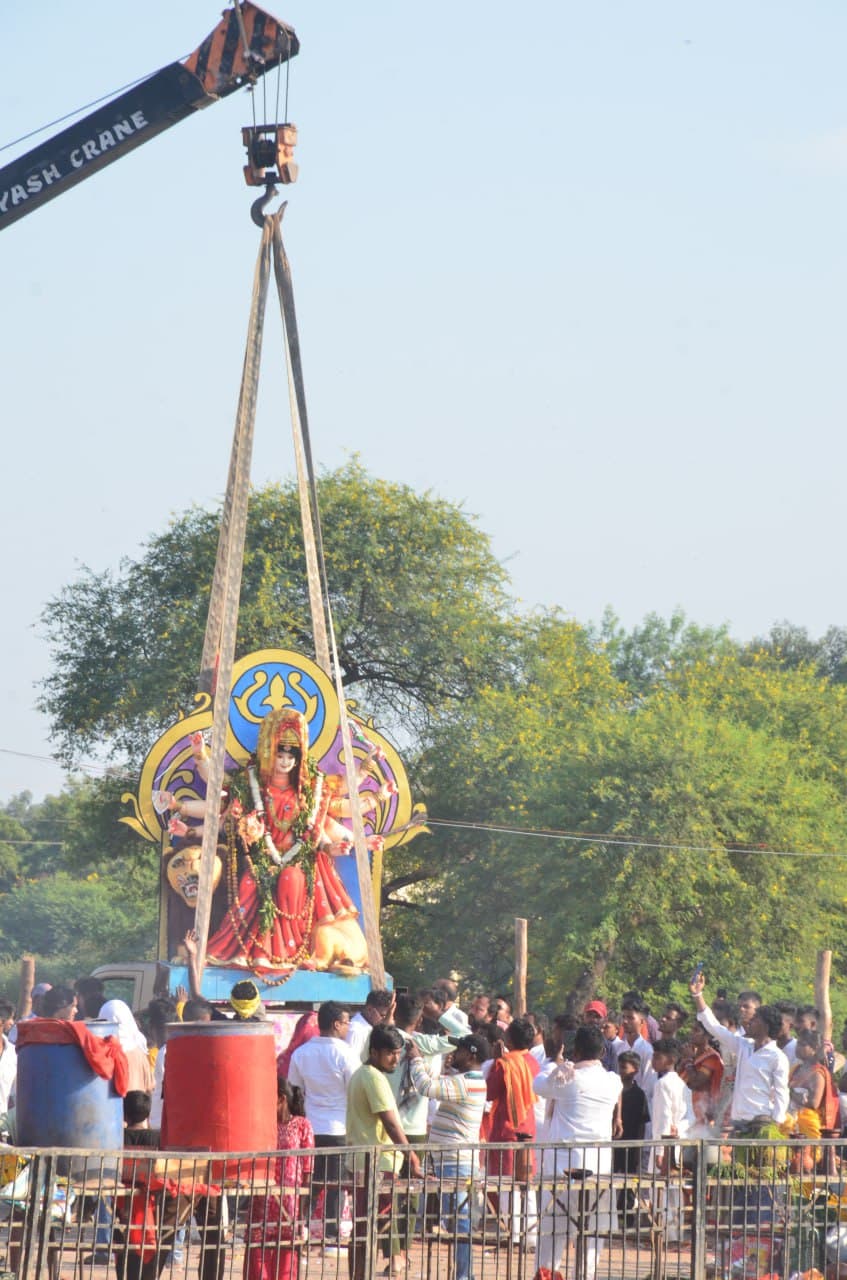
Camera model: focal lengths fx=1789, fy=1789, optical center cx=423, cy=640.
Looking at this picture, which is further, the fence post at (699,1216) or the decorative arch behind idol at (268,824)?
the decorative arch behind idol at (268,824)

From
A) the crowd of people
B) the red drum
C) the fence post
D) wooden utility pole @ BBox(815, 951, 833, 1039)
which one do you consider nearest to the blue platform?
the crowd of people

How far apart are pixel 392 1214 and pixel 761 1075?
15.9 ft

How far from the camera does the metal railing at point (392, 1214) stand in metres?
7.46

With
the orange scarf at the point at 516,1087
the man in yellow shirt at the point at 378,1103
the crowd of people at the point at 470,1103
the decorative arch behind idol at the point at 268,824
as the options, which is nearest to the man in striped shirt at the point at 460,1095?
the crowd of people at the point at 470,1103

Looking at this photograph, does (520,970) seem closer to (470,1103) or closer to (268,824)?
(268,824)

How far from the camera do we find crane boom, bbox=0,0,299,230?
14469 mm

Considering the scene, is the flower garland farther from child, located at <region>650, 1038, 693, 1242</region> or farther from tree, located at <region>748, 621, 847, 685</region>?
tree, located at <region>748, 621, 847, 685</region>

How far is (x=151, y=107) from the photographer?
1472cm

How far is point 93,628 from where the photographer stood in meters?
37.0

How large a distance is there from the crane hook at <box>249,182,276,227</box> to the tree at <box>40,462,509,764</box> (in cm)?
2012

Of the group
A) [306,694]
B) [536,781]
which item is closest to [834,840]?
[536,781]

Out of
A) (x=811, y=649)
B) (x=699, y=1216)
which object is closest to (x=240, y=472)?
(x=699, y=1216)

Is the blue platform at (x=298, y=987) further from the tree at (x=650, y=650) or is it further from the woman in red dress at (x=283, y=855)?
the tree at (x=650, y=650)

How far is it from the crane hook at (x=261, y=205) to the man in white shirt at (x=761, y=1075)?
752cm
